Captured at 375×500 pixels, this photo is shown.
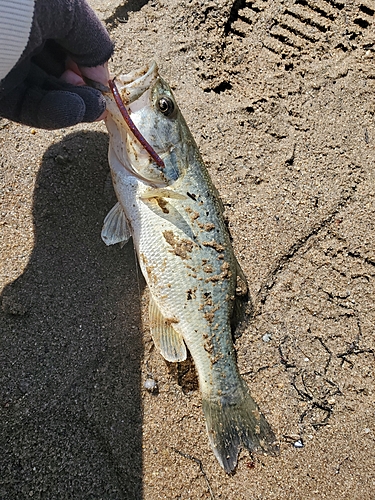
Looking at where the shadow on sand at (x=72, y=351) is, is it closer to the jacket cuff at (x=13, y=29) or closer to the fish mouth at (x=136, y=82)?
the fish mouth at (x=136, y=82)

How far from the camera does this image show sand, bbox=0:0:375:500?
2307mm

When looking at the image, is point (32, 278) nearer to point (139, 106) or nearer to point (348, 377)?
point (139, 106)

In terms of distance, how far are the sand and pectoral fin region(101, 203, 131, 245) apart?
155 millimetres

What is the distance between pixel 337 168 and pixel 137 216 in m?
1.25

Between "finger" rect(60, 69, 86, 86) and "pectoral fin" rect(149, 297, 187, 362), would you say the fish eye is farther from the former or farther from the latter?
"pectoral fin" rect(149, 297, 187, 362)

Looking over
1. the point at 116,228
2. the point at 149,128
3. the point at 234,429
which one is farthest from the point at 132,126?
the point at 234,429

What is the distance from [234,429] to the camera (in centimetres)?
230

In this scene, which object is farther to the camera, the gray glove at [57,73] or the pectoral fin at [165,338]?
the pectoral fin at [165,338]

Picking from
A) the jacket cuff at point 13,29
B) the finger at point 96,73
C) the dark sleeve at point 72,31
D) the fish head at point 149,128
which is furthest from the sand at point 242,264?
the jacket cuff at point 13,29

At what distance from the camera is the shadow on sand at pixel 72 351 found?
225cm

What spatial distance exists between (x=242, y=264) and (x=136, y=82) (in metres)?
1.14

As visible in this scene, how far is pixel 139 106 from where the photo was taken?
228 centimetres

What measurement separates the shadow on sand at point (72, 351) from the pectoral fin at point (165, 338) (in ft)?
0.51

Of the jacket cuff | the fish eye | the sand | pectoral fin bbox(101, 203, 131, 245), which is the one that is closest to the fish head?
the fish eye
